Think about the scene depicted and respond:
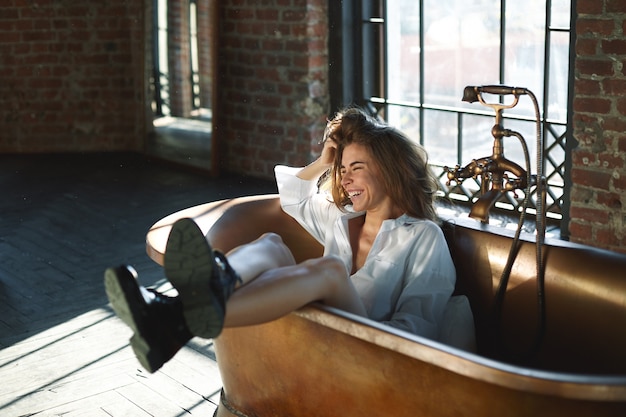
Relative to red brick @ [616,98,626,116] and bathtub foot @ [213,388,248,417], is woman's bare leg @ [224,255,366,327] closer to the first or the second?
bathtub foot @ [213,388,248,417]

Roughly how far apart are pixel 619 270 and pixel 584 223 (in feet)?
5.39

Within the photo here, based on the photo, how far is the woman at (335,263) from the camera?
2178 millimetres

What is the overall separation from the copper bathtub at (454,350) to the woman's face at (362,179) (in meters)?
0.31

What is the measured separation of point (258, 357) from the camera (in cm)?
264

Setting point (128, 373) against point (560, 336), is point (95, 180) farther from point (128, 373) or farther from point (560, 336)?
point (560, 336)

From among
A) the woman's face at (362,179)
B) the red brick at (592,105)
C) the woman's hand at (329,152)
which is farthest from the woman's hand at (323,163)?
the red brick at (592,105)

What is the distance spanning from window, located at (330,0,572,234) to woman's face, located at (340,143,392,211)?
1.70 meters

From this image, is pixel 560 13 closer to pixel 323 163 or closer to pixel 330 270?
pixel 323 163

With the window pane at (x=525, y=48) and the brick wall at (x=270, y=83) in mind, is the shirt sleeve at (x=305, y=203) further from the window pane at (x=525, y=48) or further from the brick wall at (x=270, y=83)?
the brick wall at (x=270, y=83)

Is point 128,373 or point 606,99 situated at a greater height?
point 606,99

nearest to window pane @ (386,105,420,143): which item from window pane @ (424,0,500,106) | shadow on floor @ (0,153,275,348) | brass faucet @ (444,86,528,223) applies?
window pane @ (424,0,500,106)

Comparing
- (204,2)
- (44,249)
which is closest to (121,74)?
(204,2)

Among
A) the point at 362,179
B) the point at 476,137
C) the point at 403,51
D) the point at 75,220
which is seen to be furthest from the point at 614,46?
the point at 75,220

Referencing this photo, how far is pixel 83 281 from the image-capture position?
14.1ft
